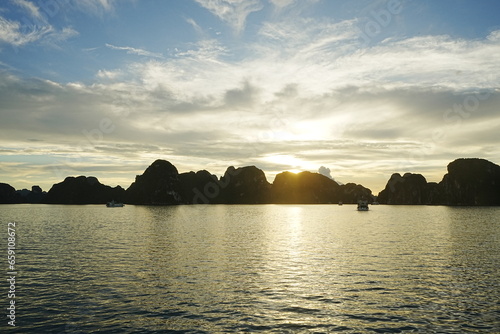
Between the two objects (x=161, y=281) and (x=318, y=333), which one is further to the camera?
(x=161, y=281)

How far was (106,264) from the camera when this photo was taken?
46.6m

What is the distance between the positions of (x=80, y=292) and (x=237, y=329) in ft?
58.8

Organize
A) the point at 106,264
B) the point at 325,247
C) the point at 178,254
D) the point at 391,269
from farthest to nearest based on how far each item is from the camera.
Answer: the point at 325,247 < the point at 178,254 < the point at 106,264 < the point at 391,269

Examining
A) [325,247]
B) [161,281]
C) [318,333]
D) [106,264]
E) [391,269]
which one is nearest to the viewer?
[318,333]

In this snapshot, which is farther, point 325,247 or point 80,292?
point 325,247

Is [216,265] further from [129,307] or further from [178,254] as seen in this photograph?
Answer: [129,307]

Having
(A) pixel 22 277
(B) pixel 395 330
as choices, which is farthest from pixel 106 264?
(B) pixel 395 330

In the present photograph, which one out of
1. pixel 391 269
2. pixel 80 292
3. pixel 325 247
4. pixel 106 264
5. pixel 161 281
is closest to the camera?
pixel 80 292

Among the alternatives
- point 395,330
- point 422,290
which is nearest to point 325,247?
point 422,290

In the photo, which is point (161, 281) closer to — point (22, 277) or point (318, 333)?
point (22, 277)

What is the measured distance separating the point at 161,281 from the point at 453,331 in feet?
91.5

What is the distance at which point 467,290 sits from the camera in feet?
111

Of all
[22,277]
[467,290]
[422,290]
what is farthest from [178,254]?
[467,290]

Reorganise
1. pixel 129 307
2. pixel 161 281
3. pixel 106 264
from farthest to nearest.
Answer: pixel 106 264, pixel 161 281, pixel 129 307
